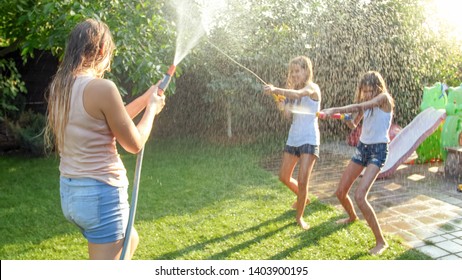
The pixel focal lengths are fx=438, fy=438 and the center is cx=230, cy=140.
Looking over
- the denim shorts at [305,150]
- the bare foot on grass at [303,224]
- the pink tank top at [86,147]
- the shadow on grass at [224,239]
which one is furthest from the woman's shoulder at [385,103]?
the pink tank top at [86,147]

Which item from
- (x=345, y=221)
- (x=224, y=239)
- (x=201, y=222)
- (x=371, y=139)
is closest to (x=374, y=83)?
(x=371, y=139)

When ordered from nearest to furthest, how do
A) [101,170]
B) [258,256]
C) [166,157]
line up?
[101,170] → [258,256] → [166,157]

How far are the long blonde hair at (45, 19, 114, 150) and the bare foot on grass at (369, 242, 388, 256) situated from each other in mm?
2646

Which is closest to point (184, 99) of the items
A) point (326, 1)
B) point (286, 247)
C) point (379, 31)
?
point (326, 1)

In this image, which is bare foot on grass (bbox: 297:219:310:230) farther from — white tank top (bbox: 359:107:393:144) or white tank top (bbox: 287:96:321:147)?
white tank top (bbox: 359:107:393:144)

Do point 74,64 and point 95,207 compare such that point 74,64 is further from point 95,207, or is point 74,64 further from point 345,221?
point 345,221

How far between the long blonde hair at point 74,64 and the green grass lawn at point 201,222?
1943mm

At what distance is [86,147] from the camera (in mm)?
1987

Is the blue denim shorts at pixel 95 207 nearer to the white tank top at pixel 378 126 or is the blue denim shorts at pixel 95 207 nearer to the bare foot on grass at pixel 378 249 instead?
the bare foot on grass at pixel 378 249

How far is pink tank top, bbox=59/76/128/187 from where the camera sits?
192cm

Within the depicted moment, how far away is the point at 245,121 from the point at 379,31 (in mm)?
3588

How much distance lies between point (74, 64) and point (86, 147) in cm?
38

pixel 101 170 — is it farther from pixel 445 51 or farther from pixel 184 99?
pixel 445 51
